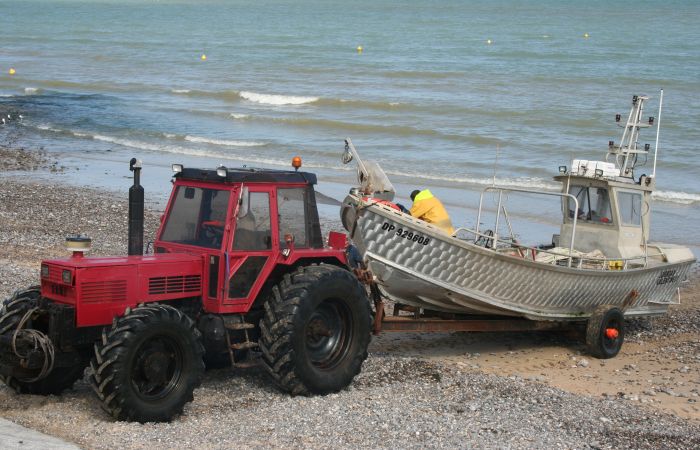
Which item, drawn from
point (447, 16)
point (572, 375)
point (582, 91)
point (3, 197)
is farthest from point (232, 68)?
point (447, 16)

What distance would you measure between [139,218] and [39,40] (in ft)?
282

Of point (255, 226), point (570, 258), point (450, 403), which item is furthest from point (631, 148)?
point (255, 226)

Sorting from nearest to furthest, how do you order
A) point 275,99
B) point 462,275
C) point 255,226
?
1. point 255,226
2. point 462,275
3. point 275,99

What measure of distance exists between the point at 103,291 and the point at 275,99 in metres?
38.6

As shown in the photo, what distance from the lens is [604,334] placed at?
11805mm

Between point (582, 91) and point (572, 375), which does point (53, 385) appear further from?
point (582, 91)

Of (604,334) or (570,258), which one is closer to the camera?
(604,334)

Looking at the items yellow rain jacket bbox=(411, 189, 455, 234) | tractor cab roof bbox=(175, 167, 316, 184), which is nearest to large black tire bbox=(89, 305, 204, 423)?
tractor cab roof bbox=(175, 167, 316, 184)

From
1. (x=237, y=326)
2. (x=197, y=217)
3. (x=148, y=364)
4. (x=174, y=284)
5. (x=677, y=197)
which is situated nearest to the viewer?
(x=148, y=364)

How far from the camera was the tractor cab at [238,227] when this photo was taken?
27.9ft

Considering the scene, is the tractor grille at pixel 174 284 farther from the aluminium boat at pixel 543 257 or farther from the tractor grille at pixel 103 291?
the aluminium boat at pixel 543 257

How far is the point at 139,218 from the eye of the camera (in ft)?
28.1

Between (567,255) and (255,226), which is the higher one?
(255,226)

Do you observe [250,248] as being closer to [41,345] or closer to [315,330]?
[315,330]
